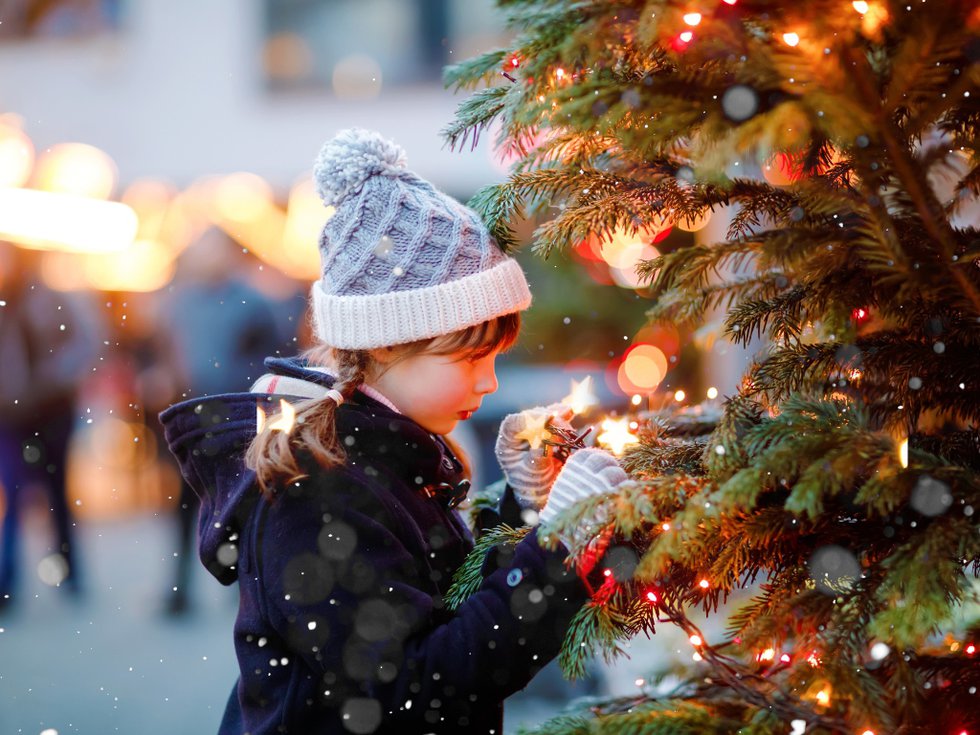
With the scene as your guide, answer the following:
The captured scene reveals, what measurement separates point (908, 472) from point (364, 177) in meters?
0.98

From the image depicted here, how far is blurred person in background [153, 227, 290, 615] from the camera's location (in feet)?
16.6

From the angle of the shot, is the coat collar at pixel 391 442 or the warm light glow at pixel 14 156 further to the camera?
the warm light glow at pixel 14 156

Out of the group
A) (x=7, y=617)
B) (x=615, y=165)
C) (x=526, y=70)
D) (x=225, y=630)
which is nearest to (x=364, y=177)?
(x=615, y=165)

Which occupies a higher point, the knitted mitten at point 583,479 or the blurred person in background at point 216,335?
the knitted mitten at point 583,479

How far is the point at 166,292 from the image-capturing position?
26.7 feet

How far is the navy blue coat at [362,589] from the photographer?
137 centimetres

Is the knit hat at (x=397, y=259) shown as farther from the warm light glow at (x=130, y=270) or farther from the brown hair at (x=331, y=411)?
the warm light glow at (x=130, y=270)

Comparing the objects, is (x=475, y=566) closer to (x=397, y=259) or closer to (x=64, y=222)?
(x=397, y=259)

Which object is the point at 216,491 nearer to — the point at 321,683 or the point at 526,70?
the point at 321,683

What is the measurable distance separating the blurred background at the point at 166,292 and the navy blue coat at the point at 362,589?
→ 226 cm

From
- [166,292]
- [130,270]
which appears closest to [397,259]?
[166,292]

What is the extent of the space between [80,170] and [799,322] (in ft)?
31.8

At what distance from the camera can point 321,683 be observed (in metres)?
1.51

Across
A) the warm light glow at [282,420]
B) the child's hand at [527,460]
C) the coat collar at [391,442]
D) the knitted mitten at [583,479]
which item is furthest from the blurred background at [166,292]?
the knitted mitten at [583,479]
